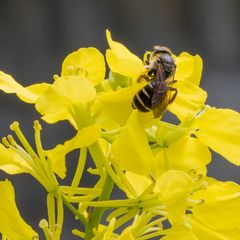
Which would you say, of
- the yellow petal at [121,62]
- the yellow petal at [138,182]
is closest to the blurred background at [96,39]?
the yellow petal at [138,182]

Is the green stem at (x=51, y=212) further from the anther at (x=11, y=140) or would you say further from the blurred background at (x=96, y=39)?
the blurred background at (x=96, y=39)

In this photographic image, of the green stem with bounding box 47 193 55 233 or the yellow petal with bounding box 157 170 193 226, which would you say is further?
the green stem with bounding box 47 193 55 233

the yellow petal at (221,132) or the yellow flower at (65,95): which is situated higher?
the yellow petal at (221,132)

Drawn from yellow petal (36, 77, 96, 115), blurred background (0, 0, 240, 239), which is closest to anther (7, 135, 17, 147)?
yellow petal (36, 77, 96, 115)

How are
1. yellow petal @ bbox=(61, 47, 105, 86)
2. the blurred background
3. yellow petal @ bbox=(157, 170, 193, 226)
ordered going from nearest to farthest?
1. yellow petal @ bbox=(157, 170, 193, 226)
2. yellow petal @ bbox=(61, 47, 105, 86)
3. the blurred background

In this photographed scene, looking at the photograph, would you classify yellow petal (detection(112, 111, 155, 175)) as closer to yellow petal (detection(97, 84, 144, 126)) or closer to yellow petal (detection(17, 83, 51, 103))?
yellow petal (detection(97, 84, 144, 126))

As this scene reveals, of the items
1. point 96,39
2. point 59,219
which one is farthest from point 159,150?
point 96,39
